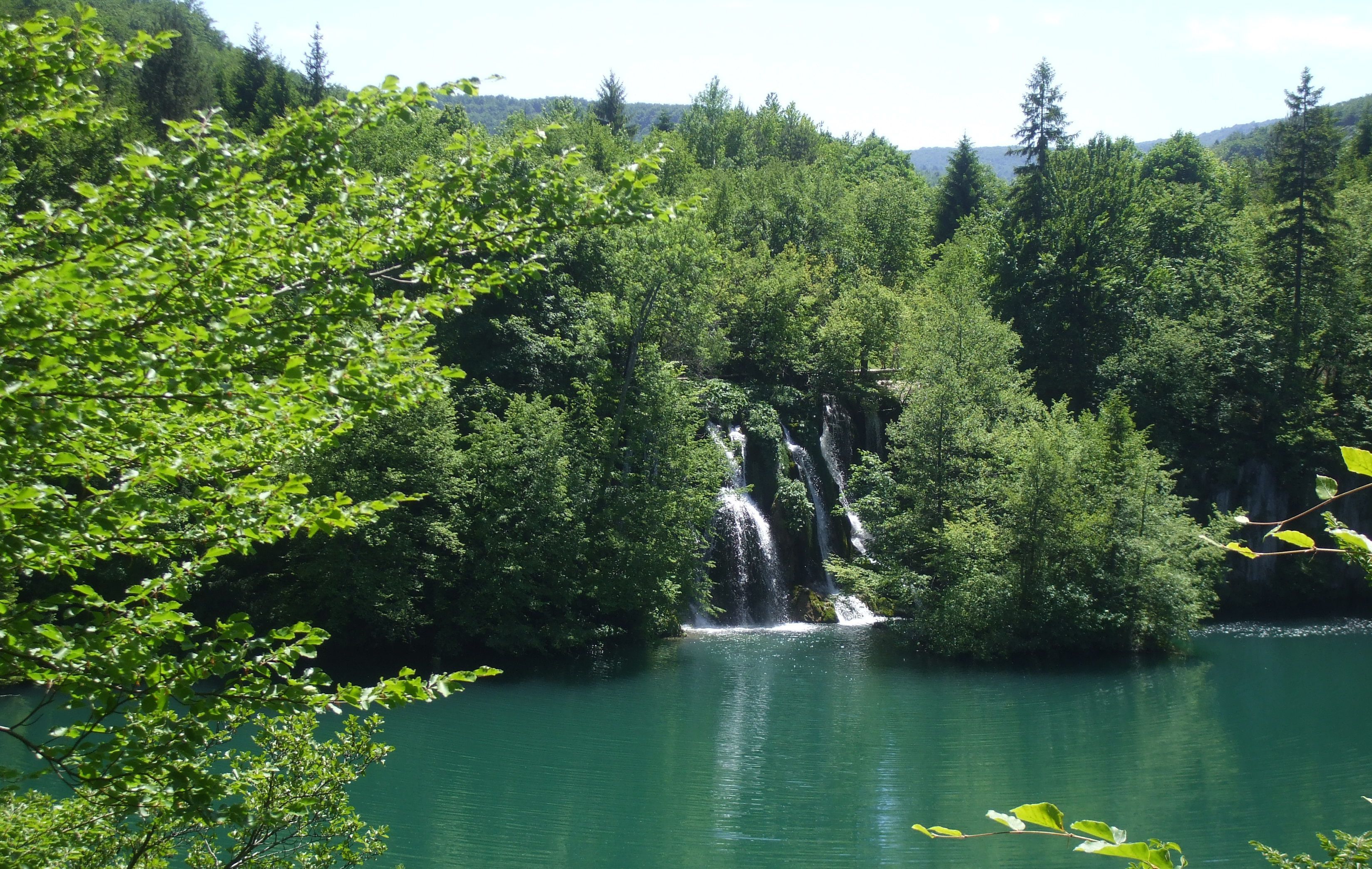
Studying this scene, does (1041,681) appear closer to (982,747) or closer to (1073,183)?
(982,747)

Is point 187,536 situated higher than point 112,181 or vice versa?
point 112,181

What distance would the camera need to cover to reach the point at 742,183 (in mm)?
45719

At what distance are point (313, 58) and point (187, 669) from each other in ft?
175

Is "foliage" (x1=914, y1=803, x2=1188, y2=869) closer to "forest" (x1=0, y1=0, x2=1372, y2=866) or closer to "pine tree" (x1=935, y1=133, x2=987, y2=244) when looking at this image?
"forest" (x1=0, y1=0, x2=1372, y2=866)

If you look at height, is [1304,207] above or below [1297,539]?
above

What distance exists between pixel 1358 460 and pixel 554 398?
84.1 ft

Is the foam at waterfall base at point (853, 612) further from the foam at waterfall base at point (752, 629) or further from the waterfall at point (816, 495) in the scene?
the foam at waterfall base at point (752, 629)

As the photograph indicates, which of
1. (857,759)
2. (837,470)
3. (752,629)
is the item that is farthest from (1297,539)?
(837,470)

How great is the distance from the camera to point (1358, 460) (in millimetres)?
1745

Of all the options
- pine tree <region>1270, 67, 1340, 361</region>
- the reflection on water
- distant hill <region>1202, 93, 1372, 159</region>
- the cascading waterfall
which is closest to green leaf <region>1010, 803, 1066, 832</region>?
the reflection on water

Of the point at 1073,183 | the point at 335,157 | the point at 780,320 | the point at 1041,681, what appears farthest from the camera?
the point at 1073,183

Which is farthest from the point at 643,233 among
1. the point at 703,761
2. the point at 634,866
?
the point at 634,866

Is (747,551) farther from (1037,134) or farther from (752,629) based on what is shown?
(1037,134)

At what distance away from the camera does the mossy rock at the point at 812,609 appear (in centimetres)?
2852
